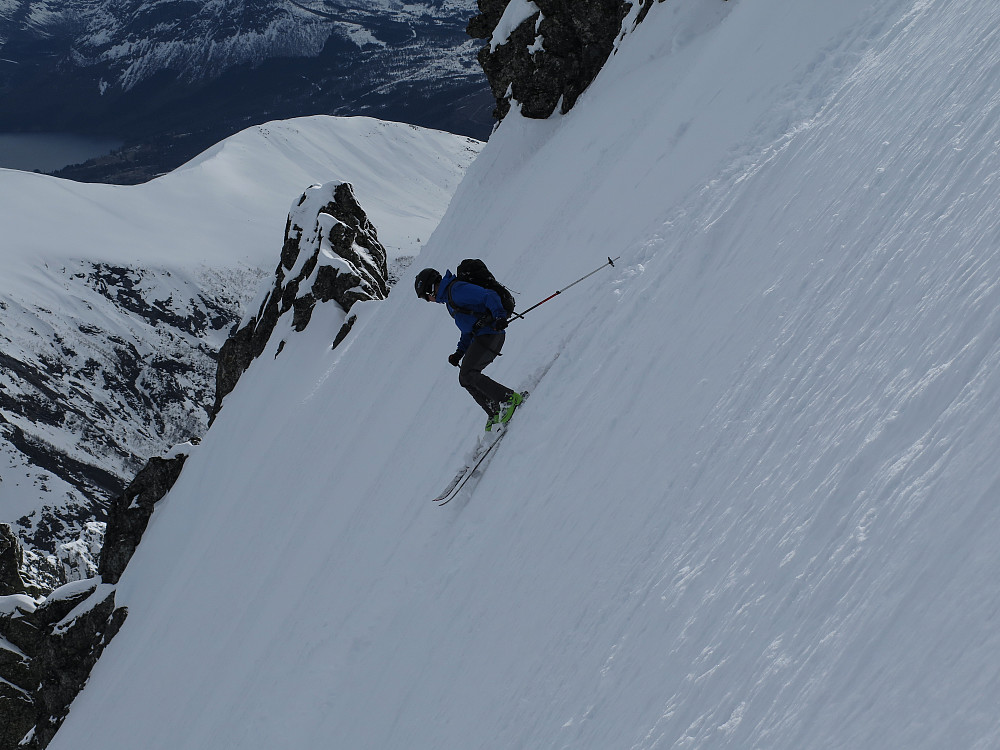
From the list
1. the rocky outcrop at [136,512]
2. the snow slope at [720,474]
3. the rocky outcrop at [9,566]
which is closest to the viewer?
the snow slope at [720,474]

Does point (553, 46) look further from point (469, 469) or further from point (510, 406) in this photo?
point (469, 469)

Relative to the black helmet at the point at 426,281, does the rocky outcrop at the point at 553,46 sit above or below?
above

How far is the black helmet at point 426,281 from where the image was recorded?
9.52 metres

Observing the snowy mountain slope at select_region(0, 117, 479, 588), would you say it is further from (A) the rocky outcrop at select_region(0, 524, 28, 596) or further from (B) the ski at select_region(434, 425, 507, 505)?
(B) the ski at select_region(434, 425, 507, 505)

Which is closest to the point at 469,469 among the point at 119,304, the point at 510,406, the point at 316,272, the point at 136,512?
the point at 510,406

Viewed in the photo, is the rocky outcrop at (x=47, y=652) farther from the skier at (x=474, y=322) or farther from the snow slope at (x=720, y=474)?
the skier at (x=474, y=322)

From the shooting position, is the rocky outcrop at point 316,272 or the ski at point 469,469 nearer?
the ski at point 469,469

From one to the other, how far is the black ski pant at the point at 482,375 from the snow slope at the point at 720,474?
1.20ft

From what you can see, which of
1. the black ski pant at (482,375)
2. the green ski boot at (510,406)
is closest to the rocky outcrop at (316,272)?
the black ski pant at (482,375)

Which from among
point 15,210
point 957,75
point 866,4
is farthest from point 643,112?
point 15,210

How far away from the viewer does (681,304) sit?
28.4 feet

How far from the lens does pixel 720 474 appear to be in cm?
590

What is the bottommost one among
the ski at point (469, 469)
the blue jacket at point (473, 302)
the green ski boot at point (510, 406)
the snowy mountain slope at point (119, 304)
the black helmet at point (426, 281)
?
the snowy mountain slope at point (119, 304)

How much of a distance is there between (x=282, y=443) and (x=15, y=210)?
18437cm
